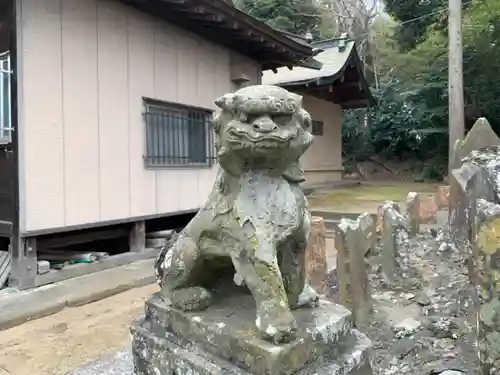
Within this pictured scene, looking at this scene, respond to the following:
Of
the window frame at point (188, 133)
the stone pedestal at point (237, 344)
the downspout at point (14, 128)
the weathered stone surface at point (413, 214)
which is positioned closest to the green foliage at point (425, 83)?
the weathered stone surface at point (413, 214)

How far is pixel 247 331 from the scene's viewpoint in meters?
1.49

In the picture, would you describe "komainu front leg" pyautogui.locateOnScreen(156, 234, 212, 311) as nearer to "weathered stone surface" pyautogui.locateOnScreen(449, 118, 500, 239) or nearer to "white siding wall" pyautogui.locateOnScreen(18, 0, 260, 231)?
"white siding wall" pyautogui.locateOnScreen(18, 0, 260, 231)

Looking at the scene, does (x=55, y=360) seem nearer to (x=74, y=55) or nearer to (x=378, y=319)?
(x=378, y=319)

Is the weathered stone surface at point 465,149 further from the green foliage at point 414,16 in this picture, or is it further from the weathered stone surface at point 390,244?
the green foliage at point 414,16

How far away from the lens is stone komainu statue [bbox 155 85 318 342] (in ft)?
4.76

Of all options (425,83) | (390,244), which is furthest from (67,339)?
(425,83)

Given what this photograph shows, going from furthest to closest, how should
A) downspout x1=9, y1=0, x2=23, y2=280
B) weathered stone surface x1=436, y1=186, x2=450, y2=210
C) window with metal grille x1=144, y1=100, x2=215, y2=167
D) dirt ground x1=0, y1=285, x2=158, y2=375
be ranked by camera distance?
weathered stone surface x1=436, y1=186, x2=450, y2=210
window with metal grille x1=144, y1=100, x2=215, y2=167
downspout x1=9, y1=0, x2=23, y2=280
dirt ground x1=0, y1=285, x2=158, y2=375

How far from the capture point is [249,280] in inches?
58.7

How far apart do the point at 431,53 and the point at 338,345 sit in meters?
15.2

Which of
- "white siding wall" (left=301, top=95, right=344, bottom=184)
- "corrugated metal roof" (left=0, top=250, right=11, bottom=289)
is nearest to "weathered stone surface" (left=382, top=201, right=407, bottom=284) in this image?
"corrugated metal roof" (left=0, top=250, right=11, bottom=289)

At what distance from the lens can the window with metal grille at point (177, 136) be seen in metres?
5.66

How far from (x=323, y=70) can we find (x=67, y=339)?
10.0 metres

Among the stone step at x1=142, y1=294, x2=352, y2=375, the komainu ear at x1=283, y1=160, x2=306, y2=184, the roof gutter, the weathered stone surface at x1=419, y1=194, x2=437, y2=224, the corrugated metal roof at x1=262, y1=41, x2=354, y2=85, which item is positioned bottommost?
the weathered stone surface at x1=419, y1=194, x2=437, y2=224

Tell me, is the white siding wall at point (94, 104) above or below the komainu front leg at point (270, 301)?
above
